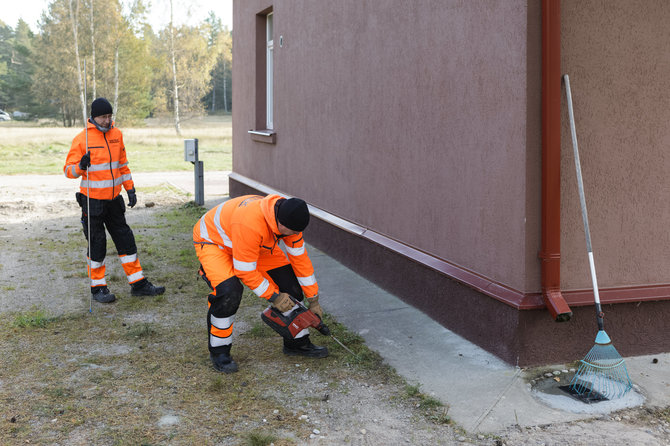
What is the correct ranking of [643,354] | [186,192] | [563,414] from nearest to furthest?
[563,414] → [643,354] → [186,192]

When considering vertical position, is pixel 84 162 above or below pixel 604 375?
above

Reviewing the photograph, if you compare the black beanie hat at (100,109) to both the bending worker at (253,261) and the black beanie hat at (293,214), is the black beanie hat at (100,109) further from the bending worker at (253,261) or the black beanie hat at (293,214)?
the black beanie hat at (293,214)

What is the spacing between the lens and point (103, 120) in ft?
20.8

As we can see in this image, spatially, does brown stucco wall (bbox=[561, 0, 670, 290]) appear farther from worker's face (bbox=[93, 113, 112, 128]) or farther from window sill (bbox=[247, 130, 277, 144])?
window sill (bbox=[247, 130, 277, 144])

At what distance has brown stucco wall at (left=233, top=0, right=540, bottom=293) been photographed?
461cm

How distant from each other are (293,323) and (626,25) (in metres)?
3.06

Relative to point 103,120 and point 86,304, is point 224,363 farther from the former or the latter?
point 103,120

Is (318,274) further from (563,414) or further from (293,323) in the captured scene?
(563,414)

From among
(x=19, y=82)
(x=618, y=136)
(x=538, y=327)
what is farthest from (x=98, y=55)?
(x=538, y=327)

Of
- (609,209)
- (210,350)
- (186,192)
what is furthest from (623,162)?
(186,192)

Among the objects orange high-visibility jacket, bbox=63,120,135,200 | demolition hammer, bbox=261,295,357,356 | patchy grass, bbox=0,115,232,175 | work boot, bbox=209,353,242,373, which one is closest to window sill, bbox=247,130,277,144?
orange high-visibility jacket, bbox=63,120,135,200

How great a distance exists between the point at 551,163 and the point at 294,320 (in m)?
2.03

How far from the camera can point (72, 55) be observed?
44656 millimetres

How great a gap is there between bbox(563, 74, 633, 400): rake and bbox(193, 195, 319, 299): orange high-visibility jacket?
1.88 metres
